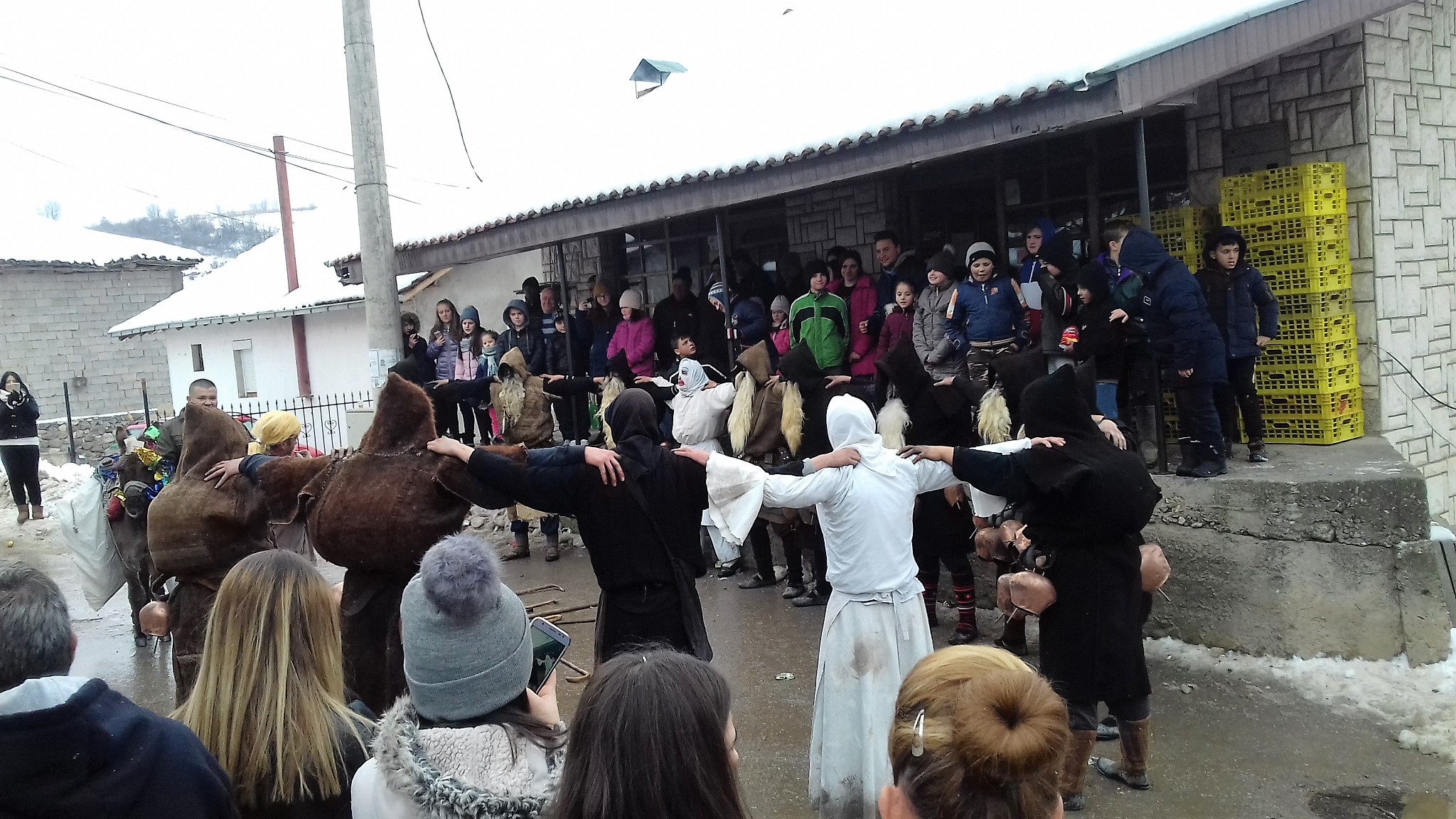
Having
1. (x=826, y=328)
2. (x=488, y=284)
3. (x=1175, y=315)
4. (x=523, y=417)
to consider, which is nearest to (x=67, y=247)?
(x=488, y=284)

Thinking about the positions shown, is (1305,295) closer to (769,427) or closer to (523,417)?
(769,427)

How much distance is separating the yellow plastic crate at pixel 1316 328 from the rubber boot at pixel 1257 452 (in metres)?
0.82

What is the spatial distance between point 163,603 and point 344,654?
1.12 meters

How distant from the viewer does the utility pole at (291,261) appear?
19.4m

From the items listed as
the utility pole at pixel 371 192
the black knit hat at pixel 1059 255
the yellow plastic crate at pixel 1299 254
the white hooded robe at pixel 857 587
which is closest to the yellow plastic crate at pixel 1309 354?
the yellow plastic crate at pixel 1299 254

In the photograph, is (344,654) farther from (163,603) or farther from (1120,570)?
(1120,570)

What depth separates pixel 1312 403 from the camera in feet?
21.6

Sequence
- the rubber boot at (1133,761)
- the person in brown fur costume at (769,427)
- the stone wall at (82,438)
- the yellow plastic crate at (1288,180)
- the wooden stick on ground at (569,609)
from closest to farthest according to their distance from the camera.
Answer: the rubber boot at (1133,761) → the yellow plastic crate at (1288,180) → the person in brown fur costume at (769,427) → the wooden stick on ground at (569,609) → the stone wall at (82,438)

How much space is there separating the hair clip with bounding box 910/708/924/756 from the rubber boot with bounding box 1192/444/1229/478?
15.5ft

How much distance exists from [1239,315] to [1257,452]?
0.85 metres

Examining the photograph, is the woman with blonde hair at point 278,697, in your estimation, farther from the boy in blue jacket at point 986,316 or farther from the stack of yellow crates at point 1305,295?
the stack of yellow crates at point 1305,295

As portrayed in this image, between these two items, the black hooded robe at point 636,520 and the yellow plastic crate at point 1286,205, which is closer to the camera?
the black hooded robe at point 636,520

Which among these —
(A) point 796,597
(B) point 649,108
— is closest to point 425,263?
(B) point 649,108

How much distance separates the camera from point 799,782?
459 cm
